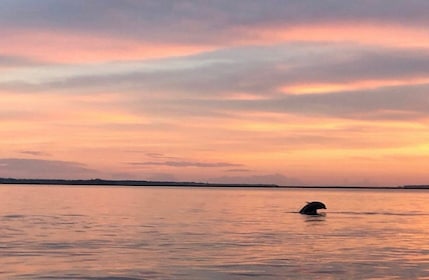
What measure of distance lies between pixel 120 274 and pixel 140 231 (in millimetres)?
19100

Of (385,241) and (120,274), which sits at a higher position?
(385,241)

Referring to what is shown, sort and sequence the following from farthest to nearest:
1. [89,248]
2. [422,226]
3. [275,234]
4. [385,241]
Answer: [422,226] → [275,234] → [385,241] → [89,248]

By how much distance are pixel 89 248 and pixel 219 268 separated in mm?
8963

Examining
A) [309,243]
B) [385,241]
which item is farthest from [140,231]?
[385,241]

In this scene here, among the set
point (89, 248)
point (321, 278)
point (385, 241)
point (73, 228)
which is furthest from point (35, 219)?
point (321, 278)

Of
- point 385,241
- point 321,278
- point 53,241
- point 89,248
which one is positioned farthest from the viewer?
point 385,241

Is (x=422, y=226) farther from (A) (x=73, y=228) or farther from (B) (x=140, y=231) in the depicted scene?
(A) (x=73, y=228)

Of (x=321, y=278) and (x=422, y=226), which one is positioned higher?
(x=422, y=226)

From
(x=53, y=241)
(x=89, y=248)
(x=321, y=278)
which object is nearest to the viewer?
(x=321, y=278)

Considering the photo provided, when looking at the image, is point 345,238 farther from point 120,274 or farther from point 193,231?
point 120,274

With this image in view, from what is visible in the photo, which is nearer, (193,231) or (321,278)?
(321,278)

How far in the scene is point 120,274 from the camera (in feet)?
81.8

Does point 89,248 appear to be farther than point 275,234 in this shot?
No

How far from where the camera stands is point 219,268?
87.1 feet
